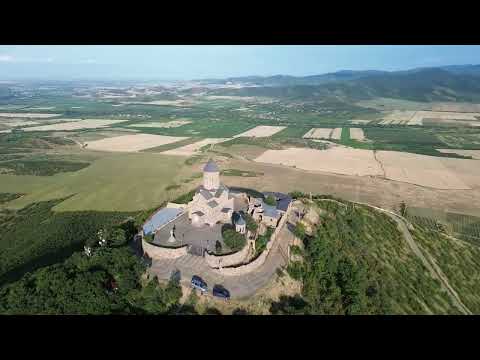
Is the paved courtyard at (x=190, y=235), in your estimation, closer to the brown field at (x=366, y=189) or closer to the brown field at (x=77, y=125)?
the brown field at (x=366, y=189)

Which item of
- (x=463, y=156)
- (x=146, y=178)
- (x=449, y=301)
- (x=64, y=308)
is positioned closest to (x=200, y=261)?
(x=64, y=308)

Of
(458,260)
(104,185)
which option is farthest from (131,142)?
(458,260)

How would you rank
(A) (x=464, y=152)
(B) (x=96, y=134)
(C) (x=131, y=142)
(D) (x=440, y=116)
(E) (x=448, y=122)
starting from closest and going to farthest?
1. (A) (x=464, y=152)
2. (C) (x=131, y=142)
3. (B) (x=96, y=134)
4. (E) (x=448, y=122)
5. (D) (x=440, y=116)

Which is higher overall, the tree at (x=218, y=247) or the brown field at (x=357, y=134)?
the tree at (x=218, y=247)

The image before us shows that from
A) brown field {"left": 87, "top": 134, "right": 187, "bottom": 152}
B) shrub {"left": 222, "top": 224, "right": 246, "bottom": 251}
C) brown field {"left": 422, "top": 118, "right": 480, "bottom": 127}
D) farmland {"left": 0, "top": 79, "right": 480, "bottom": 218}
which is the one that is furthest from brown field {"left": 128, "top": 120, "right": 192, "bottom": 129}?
brown field {"left": 422, "top": 118, "right": 480, "bottom": 127}

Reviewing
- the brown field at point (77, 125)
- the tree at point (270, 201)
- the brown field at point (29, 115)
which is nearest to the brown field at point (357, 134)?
the tree at point (270, 201)

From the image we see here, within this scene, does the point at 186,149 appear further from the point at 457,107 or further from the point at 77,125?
the point at 457,107

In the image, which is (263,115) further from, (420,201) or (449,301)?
(449,301)

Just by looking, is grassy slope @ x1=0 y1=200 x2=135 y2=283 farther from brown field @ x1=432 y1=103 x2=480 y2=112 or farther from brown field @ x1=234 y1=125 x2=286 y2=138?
brown field @ x1=432 y1=103 x2=480 y2=112
